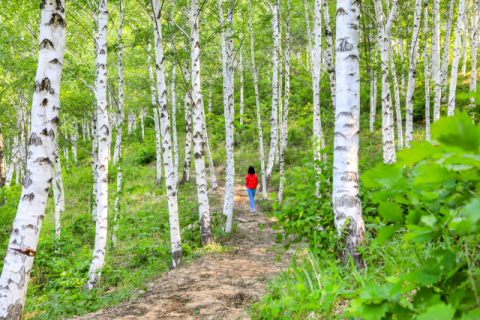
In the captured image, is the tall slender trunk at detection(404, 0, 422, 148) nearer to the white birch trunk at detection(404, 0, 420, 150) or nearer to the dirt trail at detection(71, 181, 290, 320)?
the white birch trunk at detection(404, 0, 420, 150)

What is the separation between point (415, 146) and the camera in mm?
814

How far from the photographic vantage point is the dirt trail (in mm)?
3387

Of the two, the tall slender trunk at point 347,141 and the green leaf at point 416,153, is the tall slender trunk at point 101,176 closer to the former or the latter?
the tall slender trunk at point 347,141

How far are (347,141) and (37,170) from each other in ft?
10.4

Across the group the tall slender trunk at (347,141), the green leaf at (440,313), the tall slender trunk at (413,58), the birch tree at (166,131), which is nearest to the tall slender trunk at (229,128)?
the birch tree at (166,131)

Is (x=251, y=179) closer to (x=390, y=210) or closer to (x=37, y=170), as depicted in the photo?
(x=37, y=170)

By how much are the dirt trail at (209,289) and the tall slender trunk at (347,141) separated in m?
1.34

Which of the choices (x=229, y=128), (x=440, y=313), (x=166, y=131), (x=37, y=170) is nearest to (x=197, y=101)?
(x=166, y=131)

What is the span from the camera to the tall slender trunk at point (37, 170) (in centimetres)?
280

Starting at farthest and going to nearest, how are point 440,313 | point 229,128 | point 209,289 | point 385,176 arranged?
point 229,128 < point 209,289 < point 385,176 < point 440,313

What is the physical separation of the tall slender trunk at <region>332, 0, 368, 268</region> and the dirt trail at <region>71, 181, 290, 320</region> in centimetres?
134

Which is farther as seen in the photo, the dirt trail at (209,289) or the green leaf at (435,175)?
the dirt trail at (209,289)

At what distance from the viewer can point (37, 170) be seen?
9.69 feet

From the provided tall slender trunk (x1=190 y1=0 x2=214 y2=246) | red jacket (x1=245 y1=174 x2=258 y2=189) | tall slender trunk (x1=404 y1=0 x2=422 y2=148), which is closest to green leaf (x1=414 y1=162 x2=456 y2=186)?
tall slender trunk (x1=190 y1=0 x2=214 y2=246)
